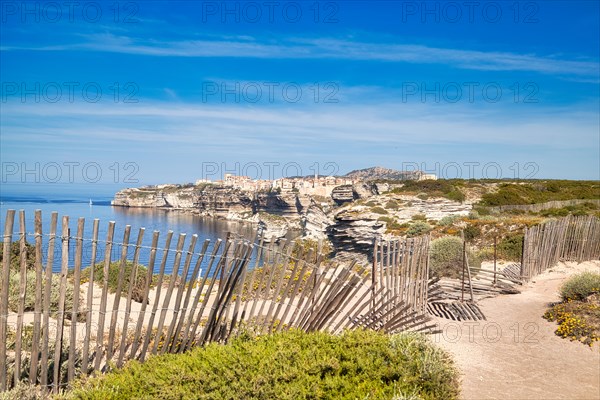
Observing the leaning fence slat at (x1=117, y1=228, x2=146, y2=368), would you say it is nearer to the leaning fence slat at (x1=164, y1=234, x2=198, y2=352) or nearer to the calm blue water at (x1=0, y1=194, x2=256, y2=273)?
the calm blue water at (x1=0, y1=194, x2=256, y2=273)

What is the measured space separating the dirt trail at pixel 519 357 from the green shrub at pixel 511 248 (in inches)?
321

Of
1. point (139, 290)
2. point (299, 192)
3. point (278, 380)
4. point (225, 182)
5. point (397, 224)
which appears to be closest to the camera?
point (278, 380)

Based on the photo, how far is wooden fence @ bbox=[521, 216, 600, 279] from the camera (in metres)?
14.5

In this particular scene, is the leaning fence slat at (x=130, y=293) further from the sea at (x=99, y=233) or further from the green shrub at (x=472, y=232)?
the green shrub at (x=472, y=232)

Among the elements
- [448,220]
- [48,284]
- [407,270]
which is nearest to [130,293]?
[48,284]

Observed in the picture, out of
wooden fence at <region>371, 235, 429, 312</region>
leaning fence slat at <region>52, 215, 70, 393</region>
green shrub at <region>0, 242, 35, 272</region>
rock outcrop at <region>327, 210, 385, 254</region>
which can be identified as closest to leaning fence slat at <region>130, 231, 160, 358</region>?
leaning fence slat at <region>52, 215, 70, 393</region>

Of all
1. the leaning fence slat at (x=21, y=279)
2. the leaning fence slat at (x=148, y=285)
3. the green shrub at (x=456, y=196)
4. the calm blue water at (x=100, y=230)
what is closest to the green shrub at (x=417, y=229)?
Answer: the calm blue water at (x=100, y=230)

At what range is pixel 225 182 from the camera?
111812mm

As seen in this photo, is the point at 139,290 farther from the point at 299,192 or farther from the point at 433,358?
the point at 299,192

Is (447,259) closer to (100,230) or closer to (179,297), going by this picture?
(179,297)

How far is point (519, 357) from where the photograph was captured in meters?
7.43

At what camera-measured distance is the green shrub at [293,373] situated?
12.8 feet

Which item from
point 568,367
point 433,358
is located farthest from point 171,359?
point 568,367

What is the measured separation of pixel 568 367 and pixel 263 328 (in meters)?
4.56
